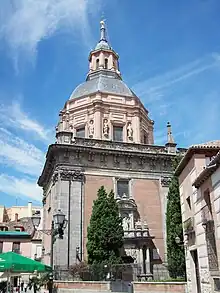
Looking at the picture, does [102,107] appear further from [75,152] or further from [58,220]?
[58,220]

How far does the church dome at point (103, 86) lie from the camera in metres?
36.5

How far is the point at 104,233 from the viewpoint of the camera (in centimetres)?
2428

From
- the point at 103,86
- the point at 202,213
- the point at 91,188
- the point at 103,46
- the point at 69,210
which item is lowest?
the point at 202,213

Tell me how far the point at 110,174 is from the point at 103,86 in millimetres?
11539

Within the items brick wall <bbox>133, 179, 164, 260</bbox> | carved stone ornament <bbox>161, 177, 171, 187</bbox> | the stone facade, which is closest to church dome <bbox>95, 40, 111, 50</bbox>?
carved stone ornament <bbox>161, 177, 171, 187</bbox>

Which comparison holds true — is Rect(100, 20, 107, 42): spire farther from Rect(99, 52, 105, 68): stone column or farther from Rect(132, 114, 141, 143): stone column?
Rect(132, 114, 141, 143): stone column

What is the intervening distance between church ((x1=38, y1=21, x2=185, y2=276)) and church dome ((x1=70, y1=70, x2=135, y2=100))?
660 mm

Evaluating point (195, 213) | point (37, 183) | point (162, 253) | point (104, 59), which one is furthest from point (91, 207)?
point (104, 59)

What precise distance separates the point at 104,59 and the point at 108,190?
20.2 meters

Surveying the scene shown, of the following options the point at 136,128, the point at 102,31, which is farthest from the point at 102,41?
the point at 136,128

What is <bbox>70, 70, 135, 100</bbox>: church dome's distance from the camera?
120 feet

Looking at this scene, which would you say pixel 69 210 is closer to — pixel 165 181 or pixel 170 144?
pixel 165 181

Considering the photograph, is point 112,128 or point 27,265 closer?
point 27,265

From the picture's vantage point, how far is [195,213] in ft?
44.2
